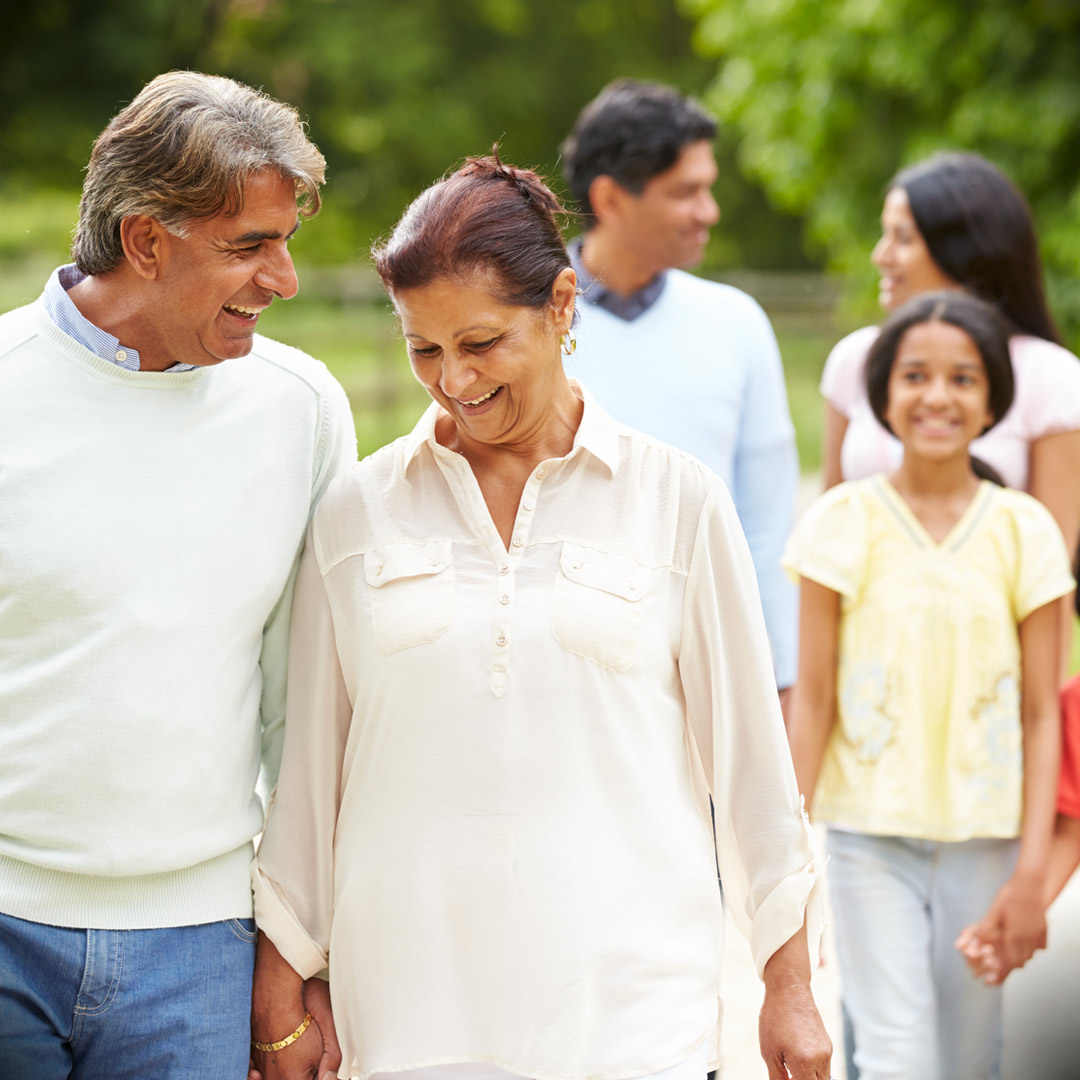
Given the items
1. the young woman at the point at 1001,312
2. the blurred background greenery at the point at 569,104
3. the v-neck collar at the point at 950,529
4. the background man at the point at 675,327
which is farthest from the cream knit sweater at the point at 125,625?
the blurred background greenery at the point at 569,104

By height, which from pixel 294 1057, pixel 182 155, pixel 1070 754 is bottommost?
pixel 294 1057

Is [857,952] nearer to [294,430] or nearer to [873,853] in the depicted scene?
[873,853]

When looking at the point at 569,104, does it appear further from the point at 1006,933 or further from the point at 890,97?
the point at 1006,933

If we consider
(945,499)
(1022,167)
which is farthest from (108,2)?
(945,499)

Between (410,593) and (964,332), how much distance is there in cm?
173

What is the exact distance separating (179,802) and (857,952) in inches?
61.6

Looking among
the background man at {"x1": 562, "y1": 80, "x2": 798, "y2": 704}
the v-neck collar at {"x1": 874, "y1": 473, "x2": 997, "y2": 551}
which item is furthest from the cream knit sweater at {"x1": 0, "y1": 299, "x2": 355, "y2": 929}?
the v-neck collar at {"x1": 874, "y1": 473, "x2": 997, "y2": 551}

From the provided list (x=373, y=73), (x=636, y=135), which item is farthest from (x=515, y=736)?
(x=373, y=73)

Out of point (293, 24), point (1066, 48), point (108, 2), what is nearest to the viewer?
point (1066, 48)

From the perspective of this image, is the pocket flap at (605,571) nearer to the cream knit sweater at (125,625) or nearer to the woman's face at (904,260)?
the cream knit sweater at (125,625)

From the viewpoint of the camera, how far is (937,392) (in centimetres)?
334

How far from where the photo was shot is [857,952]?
3.14 meters

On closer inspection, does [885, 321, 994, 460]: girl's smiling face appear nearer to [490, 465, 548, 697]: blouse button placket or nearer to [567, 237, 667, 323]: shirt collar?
[567, 237, 667, 323]: shirt collar

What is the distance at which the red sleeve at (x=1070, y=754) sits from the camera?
127 inches
